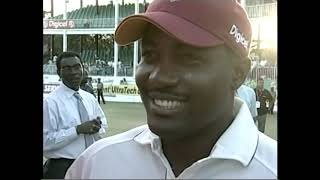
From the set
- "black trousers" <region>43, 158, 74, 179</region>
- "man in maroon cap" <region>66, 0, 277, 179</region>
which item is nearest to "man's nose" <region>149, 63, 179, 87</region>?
"man in maroon cap" <region>66, 0, 277, 179</region>

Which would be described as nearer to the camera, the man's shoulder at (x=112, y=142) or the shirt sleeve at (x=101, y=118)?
the man's shoulder at (x=112, y=142)

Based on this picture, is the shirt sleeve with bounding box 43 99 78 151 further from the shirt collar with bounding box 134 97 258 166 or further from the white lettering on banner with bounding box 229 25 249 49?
the white lettering on banner with bounding box 229 25 249 49

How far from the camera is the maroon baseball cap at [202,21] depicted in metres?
0.90

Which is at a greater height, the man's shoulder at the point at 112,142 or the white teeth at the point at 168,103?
the white teeth at the point at 168,103

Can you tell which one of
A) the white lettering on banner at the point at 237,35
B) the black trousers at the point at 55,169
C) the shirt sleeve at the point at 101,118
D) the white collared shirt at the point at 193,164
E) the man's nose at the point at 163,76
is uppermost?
the white lettering on banner at the point at 237,35

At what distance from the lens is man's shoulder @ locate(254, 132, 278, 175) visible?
37.4 inches

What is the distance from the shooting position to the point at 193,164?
97 centimetres

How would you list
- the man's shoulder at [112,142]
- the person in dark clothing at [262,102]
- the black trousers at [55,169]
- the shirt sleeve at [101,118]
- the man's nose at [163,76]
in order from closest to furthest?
1. the man's nose at [163,76]
2. the man's shoulder at [112,142]
3. the black trousers at [55,169]
4. the person in dark clothing at [262,102]
5. the shirt sleeve at [101,118]

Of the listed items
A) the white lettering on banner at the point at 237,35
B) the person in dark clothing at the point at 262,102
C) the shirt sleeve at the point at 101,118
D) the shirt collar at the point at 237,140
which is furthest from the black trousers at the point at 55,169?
the white lettering on banner at the point at 237,35

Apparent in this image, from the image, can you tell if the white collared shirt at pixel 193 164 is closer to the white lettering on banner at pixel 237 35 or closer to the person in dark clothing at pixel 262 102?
the white lettering on banner at pixel 237 35

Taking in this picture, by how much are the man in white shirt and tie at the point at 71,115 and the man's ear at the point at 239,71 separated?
1280 mm
